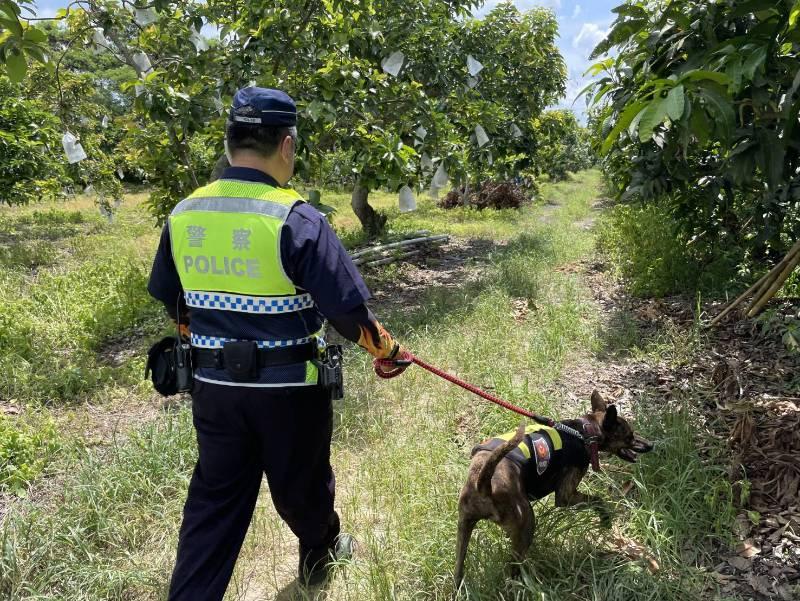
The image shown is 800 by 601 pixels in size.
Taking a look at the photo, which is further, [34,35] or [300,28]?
[300,28]

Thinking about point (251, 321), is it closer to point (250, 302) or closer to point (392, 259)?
point (250, 302)

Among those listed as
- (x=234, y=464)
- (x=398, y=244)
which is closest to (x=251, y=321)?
(x=234, y=464)

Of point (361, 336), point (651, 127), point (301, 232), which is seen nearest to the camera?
point (651, 127)

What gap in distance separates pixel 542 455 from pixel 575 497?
0.36 meters

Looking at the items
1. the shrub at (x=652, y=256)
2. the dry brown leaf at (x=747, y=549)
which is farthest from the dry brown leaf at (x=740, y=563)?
the shrub at (x=652, y=256)

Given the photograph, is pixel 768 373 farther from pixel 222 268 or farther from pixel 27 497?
pixel 27 497

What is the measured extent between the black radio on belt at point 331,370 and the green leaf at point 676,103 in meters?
1.36

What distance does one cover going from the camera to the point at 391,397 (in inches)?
165

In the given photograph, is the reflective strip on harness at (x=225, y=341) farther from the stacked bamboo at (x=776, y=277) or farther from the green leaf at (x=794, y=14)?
the stacked bamboo at (x=776, y=277)

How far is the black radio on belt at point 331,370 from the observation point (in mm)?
2057

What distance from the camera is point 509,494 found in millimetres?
2121

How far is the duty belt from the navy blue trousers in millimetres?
92

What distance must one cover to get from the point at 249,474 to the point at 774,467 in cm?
253

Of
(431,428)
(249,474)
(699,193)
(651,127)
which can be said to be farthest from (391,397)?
(699,193)
